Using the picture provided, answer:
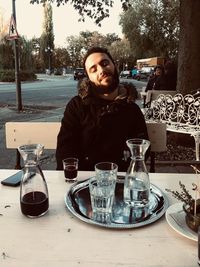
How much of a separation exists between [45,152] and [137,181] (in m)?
4.65

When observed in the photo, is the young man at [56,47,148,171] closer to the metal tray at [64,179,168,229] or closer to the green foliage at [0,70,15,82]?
the metal tray at [64,179,168,229]

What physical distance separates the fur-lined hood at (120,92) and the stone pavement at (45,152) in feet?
7.76

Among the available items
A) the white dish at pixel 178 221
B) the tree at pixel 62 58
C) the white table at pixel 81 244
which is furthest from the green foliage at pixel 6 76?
the tree at pixel 62 58

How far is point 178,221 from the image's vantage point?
57.6 inches

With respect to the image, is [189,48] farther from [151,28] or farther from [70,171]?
[151,28]

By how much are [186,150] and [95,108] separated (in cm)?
373

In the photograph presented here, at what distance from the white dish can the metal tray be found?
1.9 inches

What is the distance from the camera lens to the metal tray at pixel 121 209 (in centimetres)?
149

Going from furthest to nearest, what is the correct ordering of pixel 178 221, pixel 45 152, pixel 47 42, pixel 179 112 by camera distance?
1. pixel 47 42
2. pixel 45 152
3. pixel 179 112
4. pixel 178 221

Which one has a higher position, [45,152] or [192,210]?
[192,210]

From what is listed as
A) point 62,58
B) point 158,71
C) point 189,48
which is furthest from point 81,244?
point 62,58

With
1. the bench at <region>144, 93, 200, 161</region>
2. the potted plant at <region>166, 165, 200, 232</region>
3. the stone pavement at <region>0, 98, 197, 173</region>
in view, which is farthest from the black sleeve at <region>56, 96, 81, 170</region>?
the bench at <region>144, 93, 200, 161</region>

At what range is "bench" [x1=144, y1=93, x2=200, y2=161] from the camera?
18.7ft

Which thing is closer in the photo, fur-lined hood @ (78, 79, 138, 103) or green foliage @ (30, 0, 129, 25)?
fur-lined hood @ (78, 79, 138, 103)
